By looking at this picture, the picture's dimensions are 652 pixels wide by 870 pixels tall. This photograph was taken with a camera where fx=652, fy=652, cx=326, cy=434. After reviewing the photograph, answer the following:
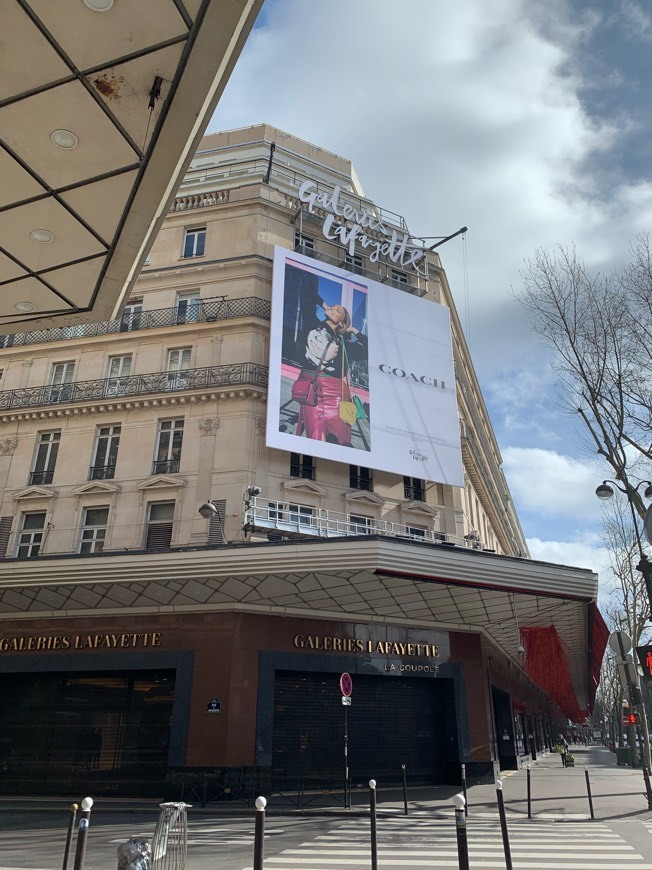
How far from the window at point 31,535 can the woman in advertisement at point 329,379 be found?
1033 cm

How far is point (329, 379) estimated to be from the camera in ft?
86.5

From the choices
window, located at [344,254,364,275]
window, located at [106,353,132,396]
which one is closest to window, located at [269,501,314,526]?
window, located at [106,353,132,396]

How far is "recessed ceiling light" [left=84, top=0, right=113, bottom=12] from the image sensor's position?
4.95 metres

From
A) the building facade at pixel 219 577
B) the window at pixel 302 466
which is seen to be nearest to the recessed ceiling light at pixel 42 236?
the building facade at pixel 219 577

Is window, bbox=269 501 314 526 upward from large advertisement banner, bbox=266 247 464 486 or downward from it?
downward

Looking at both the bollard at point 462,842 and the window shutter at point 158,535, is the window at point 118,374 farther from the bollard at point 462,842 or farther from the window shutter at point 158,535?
the bollard at point 462,842

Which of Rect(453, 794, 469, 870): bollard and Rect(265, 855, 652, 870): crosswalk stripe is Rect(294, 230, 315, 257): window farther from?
Rect(453, 794, 469, 870): bollard

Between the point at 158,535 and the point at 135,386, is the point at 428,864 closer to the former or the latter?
the point at 158,535

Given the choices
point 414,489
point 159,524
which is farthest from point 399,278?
point 159,524

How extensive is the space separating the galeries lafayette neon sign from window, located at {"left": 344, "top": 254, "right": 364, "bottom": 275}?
471 mm

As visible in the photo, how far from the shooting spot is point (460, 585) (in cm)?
1923

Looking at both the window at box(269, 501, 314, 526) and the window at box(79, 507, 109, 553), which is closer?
the window at box(269, 501, 314, 526)

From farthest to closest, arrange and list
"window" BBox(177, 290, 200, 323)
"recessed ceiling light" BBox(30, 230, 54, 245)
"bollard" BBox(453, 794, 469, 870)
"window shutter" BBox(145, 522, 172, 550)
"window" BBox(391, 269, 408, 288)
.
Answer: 1. "window" BBox(391, 269, 408, 288)
2. "window" BBox(177, 290, 200, 323)
3. "window shutter" BBox(145, 522, 172, 550)
4. "recessed ceiling light" BBox(30, 230, 54, 245)
5. "bollard" BBox(453, 794, 469, 870)

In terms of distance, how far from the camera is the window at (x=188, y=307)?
27031 mm
